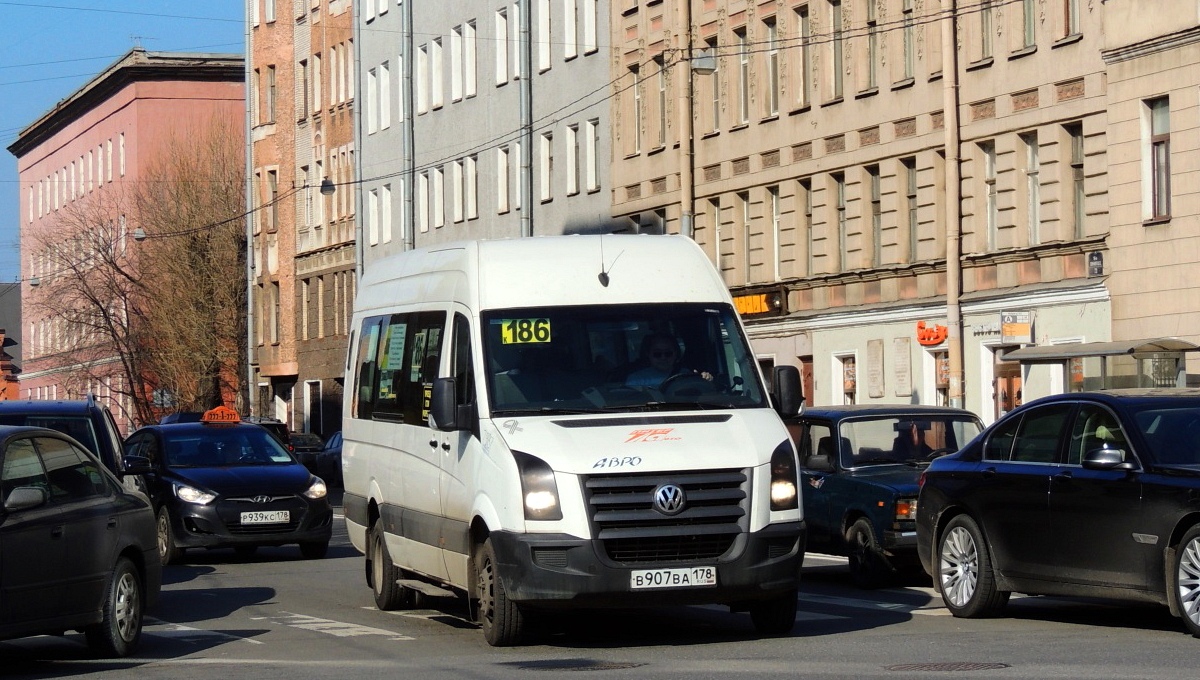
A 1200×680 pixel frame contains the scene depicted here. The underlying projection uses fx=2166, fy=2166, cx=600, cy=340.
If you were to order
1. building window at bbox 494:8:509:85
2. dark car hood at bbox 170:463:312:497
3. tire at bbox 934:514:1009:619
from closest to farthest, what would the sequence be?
tire at bbox 934:514:1009:619 < dark car hood at bbox 170:463:312:497 < building window at bbox 494:8:509:85

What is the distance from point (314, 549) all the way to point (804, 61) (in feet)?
74.6

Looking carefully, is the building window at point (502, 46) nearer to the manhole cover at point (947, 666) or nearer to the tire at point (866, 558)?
the tire at point (866, 558)

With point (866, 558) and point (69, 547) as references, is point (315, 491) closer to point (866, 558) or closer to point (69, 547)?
point (866, 558)

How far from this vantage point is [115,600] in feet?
44.6

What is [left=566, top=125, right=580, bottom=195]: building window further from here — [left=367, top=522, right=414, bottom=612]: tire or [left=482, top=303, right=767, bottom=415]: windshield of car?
[left=482, top=303, right=767, bottom=415]: windshield of car

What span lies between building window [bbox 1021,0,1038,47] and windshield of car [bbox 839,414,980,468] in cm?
1812

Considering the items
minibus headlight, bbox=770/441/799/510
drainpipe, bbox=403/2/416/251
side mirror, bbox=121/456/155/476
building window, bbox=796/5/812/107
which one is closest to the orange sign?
building window, bbox=796/5/812/107

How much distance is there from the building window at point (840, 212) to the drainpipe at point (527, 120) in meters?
15.2

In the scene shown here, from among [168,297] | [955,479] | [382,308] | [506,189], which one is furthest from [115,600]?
[168,297]

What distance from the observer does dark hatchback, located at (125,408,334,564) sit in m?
23.1

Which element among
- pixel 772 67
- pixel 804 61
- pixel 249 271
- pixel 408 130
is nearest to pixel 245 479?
pixel 804 61

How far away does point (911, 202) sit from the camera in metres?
40.8

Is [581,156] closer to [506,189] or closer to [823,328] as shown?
[506,189]

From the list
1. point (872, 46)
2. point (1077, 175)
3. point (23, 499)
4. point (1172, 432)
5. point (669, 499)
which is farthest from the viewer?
point (872, 46)
